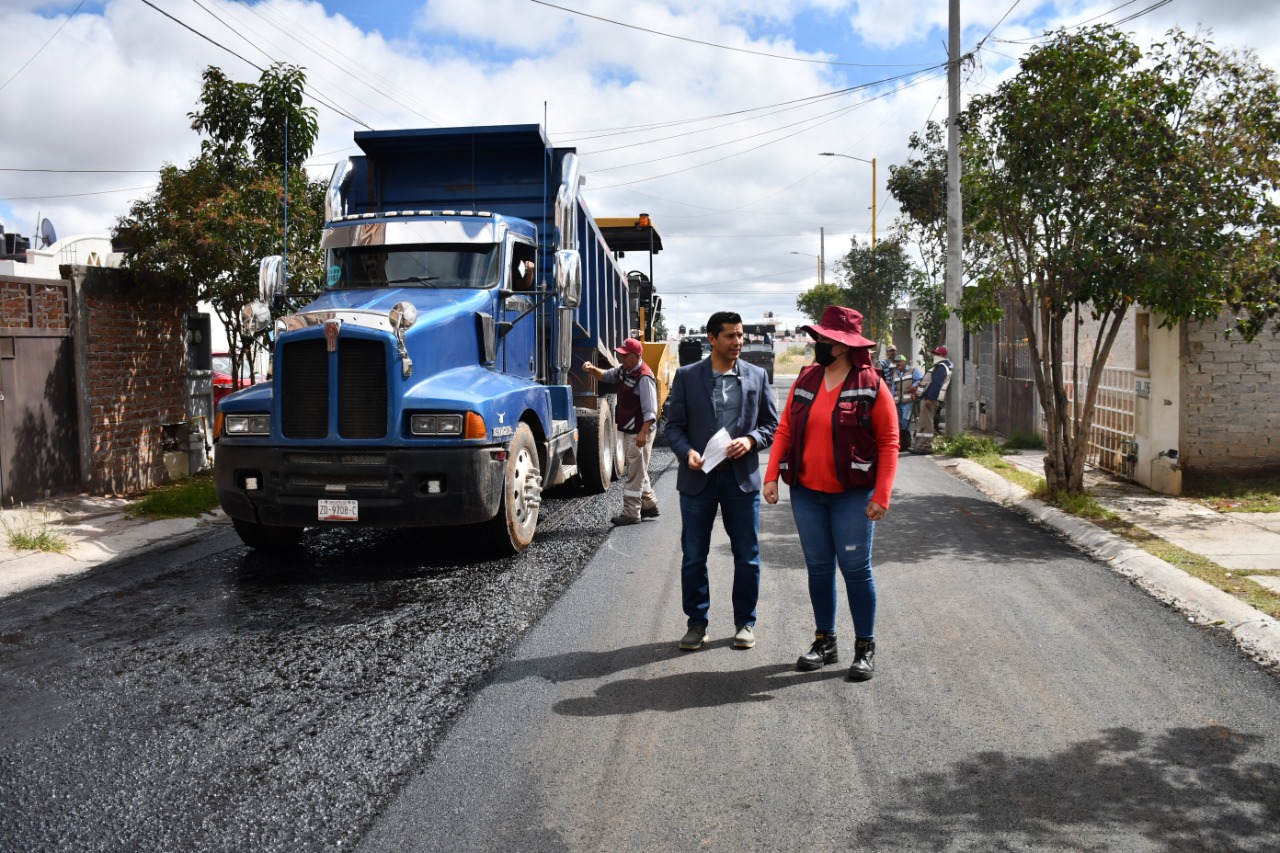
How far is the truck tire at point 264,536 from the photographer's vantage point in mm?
8750

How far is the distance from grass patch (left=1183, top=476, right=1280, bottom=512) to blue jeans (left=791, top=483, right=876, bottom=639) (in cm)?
642

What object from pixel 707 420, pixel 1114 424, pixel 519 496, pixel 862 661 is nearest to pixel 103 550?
pixel 519 496

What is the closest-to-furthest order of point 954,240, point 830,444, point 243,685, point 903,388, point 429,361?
point 243,685, point 830,444, point 429,361, point 903,388, point 954,240

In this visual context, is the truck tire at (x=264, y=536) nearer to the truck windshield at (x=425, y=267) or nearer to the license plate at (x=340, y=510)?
the license plate at (x=340, y=510)

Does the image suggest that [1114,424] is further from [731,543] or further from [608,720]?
[608,720]

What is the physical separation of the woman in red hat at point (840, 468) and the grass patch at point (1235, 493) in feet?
21.1

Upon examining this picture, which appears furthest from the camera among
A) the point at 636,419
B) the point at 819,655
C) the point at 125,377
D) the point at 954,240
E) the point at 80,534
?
the point at 954,240

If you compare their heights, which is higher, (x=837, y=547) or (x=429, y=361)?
(x=429, y=361)

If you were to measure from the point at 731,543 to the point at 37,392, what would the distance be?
859 cm

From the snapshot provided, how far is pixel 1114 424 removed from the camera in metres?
13.7

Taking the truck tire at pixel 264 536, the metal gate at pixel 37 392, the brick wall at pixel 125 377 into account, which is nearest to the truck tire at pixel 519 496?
the truck tire at pixel 264 536

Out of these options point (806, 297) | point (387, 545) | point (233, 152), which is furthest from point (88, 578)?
point (806, 297)

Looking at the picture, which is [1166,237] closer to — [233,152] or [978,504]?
[978,504]

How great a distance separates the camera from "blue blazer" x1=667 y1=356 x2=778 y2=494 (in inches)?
237
